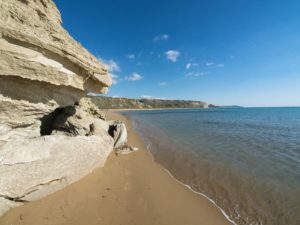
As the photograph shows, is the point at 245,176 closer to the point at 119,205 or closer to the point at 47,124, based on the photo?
the point at 119,205

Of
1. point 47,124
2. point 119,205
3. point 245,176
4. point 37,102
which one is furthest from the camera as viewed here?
point 47,124

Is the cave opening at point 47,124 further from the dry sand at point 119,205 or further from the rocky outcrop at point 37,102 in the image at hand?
the dry sand at point 119,205

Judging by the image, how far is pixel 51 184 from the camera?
461 cm

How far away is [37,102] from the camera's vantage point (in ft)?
19.4

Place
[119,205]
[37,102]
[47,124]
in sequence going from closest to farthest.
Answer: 1. [119,205]
2. [37,102]
3. [47,124]

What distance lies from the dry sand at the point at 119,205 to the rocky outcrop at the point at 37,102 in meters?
0.40

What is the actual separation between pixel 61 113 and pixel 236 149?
10542 mm

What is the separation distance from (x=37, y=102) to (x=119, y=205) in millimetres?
4533

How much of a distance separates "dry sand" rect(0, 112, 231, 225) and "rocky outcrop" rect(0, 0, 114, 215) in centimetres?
40

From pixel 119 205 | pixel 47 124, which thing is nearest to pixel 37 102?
pixel 47 124

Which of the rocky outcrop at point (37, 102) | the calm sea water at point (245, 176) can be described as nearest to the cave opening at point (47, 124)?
the rocky outcrop at point (37, 102)

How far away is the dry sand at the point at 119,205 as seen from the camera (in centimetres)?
395

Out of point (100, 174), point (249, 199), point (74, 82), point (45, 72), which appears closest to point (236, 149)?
point (249, 199)

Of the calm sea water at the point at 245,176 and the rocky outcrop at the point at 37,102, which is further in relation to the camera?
the calm sea water at the point at 245,176
